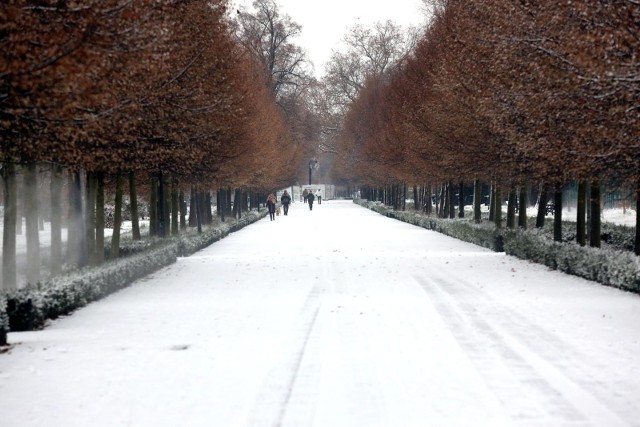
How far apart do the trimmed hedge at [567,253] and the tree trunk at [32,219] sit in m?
12.1

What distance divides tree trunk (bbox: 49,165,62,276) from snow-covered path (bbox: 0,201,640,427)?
348 cm

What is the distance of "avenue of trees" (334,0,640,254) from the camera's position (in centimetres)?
1361

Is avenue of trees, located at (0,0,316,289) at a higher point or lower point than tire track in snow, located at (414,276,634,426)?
higher

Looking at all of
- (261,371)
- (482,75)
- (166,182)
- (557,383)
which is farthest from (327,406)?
(166,182)

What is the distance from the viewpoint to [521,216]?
1180 inches

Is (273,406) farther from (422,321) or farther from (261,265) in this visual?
(261,265)

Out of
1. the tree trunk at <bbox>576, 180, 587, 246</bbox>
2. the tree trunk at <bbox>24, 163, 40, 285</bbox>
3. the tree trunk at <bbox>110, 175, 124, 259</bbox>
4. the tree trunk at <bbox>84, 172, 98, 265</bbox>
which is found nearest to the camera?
the tree trunk at <bbox>24, 163, 40, 285</bbox>

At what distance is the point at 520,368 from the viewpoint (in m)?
8.79

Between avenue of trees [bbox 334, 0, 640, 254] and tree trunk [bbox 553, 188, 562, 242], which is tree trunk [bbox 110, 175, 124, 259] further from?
tree trunk [bbox 553, 188, 562, 242]

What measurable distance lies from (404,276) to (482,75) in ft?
24.4

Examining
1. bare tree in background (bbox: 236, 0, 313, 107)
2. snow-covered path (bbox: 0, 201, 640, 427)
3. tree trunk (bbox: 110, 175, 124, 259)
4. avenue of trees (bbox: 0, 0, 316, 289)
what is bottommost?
snow-covered path (bbox: 0, 201, 640, 427)

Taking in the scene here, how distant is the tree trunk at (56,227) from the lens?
19.8m

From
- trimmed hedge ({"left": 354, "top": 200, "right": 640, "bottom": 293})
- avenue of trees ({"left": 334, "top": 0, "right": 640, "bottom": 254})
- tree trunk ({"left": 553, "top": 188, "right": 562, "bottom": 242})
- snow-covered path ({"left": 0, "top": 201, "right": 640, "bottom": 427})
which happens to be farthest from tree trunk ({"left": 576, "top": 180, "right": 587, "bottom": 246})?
snow-covered path ({"left": 0, "top": 201, "right": 640, "bottom": 427})

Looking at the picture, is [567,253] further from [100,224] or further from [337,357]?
[337,357]
